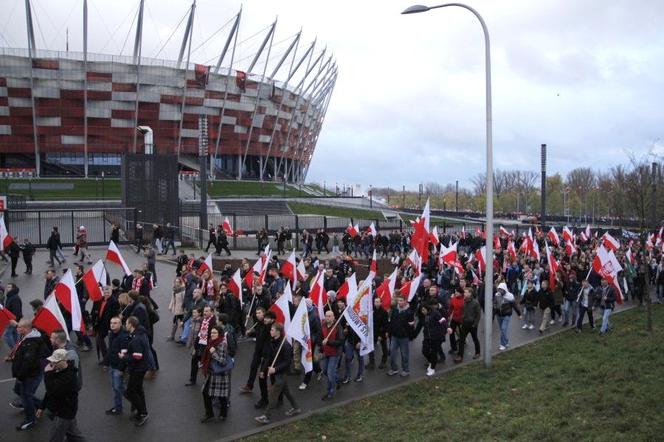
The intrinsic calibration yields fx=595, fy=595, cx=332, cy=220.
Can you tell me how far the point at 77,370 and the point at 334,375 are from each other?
4.27 meters

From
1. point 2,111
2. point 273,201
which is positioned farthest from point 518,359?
point 2,111

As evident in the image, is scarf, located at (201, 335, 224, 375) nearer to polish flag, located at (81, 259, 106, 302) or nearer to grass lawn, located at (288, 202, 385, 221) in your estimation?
polish flag, located at (81, 259, 106, 302)

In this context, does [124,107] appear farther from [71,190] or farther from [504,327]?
[504,327]

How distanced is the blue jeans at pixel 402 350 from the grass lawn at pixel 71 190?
168 feet

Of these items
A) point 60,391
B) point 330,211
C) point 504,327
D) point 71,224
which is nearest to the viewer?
point 60,391

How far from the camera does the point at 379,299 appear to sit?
12.2m

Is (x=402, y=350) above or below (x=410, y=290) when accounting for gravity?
below

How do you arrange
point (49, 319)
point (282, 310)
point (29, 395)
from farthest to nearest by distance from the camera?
point (282, 310)
point (49, 319)
point (29, 395)

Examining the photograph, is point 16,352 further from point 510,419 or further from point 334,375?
point 510,419

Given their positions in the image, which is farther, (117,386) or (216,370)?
(117,386)

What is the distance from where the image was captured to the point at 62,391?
7117 mm

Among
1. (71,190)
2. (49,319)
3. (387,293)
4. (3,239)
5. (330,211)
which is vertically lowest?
(387,293)

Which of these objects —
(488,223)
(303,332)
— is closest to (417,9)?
(488,223)

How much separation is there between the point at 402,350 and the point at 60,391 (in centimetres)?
637
